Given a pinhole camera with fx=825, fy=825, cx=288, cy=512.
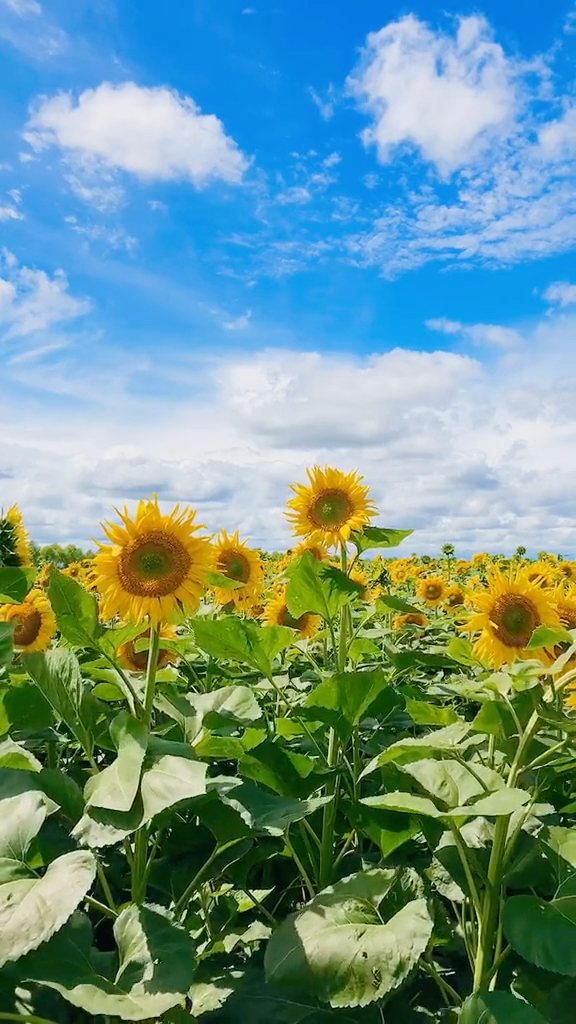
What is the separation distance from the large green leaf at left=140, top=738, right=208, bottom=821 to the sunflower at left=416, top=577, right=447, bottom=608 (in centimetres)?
648

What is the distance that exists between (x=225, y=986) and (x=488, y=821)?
31.9 inches

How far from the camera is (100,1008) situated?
1606mm

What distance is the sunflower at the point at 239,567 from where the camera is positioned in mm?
4502

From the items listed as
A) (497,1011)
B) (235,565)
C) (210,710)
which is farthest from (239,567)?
(497,1011)

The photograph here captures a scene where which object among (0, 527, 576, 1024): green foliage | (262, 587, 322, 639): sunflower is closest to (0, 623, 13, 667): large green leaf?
(0, 527, 576, 1024): green foliage

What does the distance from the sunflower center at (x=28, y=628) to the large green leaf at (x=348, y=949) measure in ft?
10.4

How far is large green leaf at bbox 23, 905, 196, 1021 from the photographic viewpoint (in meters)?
1.65

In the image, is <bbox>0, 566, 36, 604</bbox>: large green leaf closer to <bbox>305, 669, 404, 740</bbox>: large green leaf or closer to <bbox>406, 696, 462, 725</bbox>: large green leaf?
<bbox>305, 669, 404, 740</bbox>: large green leaf

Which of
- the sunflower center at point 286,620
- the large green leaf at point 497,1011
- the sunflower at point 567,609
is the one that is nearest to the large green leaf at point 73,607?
the large green leaf at point 497,1011

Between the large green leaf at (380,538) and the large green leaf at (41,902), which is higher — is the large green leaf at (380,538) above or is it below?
above

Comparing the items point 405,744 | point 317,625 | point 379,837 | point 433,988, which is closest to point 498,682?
point 405,744

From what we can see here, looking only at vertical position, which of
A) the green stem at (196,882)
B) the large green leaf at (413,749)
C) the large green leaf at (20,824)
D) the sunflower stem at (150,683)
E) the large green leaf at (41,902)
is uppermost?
the sunflower stem at (150,683)

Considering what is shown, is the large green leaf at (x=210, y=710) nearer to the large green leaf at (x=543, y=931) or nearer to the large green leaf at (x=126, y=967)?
the large green leaf at (x=126, y=967)

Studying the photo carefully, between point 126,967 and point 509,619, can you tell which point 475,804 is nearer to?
point 126,967
